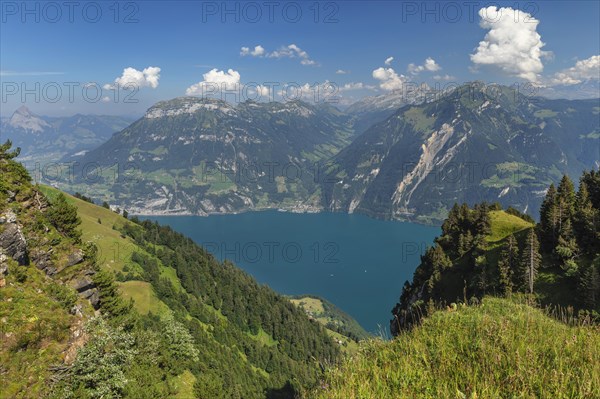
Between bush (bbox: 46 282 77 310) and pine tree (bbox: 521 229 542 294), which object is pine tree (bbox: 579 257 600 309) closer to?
pine tree (bbox: 521 229 542 294)

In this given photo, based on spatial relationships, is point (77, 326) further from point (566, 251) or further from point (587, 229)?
point (587, 229)

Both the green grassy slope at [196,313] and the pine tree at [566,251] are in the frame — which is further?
the green grassy slope at [196,313]

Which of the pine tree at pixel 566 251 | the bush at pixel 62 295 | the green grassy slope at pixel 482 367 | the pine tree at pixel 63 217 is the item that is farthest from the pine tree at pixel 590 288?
the pine tree at pixel 63 217

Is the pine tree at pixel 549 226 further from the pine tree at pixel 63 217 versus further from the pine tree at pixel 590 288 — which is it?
the pine tree at pixel 63 217

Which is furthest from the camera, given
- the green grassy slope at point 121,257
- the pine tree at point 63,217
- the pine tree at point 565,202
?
the green grassy slope at point 121,257

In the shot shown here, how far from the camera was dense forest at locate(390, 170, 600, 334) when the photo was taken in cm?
4378

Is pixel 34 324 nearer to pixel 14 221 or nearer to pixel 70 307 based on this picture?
pixel 70 307

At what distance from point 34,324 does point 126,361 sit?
8.66 meters

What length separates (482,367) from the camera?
6.45 m

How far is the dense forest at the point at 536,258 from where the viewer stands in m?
43.8

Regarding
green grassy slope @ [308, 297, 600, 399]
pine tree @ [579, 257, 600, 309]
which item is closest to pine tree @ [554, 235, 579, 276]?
pine tree @ [579, 257, 600, 309]

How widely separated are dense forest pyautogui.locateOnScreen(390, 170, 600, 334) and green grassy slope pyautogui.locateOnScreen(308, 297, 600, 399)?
97.6 ft

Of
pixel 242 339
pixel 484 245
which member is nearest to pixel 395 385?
pixel 484 245

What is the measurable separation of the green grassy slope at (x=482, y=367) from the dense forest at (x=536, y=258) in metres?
29.8
